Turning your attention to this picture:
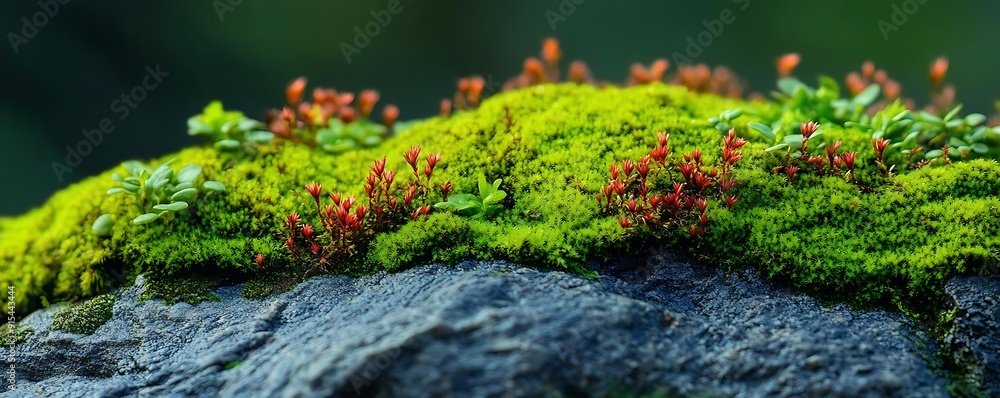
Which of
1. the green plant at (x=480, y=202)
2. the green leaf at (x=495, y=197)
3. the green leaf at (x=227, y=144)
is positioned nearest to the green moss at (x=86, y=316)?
the green leaf at (x=227, y=144)

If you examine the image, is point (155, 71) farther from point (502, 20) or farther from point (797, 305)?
point (797, 305)

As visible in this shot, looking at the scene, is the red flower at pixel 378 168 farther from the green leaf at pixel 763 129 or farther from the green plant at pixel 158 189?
the green leaf at pixel 763 129

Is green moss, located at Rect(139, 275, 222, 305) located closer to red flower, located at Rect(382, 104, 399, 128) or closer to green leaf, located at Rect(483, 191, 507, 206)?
green leaf, located at Rect(483, 191, 507, 206)

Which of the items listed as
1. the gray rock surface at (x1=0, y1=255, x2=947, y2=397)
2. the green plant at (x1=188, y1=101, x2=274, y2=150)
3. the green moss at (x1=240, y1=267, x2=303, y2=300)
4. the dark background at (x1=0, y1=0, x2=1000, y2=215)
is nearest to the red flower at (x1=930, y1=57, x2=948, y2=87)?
the gray rock surface at (x1=0, y1=255, x2=947, y2=397)

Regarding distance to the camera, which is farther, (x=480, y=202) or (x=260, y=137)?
(x=260, y=137)

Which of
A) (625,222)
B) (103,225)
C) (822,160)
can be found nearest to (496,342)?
(625,222)

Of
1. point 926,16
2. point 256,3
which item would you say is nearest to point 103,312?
point 256,3

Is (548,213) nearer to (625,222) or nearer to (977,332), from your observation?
(625,222)
